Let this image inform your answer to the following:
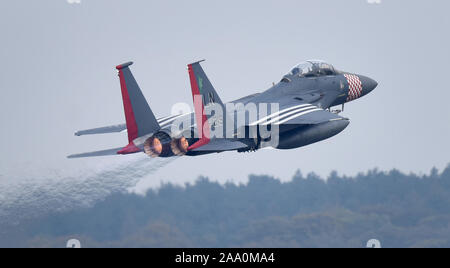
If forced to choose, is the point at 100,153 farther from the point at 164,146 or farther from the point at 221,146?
the point at 221,146

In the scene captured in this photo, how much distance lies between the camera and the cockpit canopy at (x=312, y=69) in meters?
42.1

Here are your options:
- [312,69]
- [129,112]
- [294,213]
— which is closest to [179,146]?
[129,112]

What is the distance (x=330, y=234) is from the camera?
5762 cm

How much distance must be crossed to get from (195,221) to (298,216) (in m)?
5.29

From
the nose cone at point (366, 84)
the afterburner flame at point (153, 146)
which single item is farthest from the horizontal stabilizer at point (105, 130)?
the nose cone at point (366, 84)

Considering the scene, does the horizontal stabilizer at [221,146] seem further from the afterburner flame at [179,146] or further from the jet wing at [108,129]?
the jet wing at [108,129]

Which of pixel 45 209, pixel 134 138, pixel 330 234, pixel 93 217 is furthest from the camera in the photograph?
pixel 330 234

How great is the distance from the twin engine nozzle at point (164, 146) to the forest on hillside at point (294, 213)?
13686 mm

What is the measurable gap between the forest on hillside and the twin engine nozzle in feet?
44.9

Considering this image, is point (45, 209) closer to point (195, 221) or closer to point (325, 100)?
point (325, 100)

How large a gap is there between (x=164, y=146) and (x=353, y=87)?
9.44 metres

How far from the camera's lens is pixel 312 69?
4244 centimetres

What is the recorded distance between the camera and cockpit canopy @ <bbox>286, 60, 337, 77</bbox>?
42.1 m

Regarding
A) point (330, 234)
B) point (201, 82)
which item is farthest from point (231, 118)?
point (330, 234)
